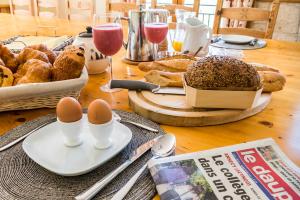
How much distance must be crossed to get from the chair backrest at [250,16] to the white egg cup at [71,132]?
5.25 feet

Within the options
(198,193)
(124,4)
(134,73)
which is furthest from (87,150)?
(124,4)

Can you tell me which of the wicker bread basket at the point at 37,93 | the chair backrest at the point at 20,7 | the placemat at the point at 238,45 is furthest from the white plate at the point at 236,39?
the chair backrest at the point at 20,7

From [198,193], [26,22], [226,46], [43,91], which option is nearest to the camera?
[198,193]

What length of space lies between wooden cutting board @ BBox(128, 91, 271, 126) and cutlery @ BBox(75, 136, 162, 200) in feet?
Result: 0.43

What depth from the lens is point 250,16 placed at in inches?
71.6

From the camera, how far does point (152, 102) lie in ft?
2.57

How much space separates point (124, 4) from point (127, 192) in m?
1.90

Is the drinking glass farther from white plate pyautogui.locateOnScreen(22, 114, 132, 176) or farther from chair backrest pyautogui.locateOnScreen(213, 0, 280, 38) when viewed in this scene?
white plate pyautogui.locateOnScreen(22, 114, 132, 176)

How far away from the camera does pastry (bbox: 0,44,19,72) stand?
82cm

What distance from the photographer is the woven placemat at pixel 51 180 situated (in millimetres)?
460

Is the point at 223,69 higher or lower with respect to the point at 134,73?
higher

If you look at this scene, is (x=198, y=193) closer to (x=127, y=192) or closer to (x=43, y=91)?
(x=127, y=192)

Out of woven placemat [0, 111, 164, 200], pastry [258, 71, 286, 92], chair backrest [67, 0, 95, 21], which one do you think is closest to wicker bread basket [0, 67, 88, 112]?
woven placemat [0, 111, 164, 200]

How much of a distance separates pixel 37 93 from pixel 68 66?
11 centimetres
